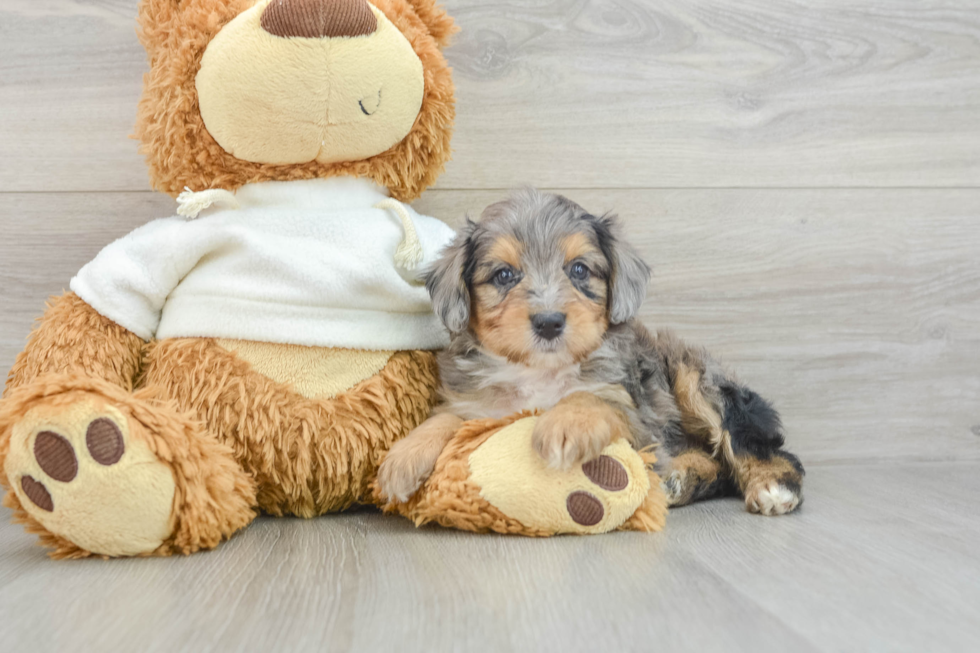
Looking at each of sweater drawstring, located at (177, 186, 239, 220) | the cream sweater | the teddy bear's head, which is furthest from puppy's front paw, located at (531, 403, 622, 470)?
sweater drawstring, located at (177, 186, 239, 220)

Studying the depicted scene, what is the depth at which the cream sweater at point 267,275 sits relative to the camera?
1805mm

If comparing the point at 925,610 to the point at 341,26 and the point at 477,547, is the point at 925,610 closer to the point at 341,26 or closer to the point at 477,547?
the point at 477,547

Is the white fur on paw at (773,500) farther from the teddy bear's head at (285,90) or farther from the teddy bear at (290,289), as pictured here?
the teddy bear's head at (285,90)

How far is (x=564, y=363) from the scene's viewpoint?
1.76 m

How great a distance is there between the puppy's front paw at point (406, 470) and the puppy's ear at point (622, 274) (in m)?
0.56

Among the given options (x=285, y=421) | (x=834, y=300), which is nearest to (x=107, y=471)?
(x=285, y=421)

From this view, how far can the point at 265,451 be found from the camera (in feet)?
5.83

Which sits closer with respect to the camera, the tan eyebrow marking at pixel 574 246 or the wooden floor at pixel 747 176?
the tan eyebrow marking at pixel 574 246

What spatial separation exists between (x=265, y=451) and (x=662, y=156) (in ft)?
5.11

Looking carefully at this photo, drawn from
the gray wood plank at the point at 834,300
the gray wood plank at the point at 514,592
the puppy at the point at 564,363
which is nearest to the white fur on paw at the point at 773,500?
the puppy at the point at 564,363

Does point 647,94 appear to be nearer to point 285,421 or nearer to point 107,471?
point 285,421

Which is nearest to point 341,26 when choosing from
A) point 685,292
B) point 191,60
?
point 191,60

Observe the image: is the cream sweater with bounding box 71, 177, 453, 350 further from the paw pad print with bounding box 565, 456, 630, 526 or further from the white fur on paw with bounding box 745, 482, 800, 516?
the white fur on paw with bounding box 745, 482, 800, 516

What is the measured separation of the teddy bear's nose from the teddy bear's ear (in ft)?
1.08
